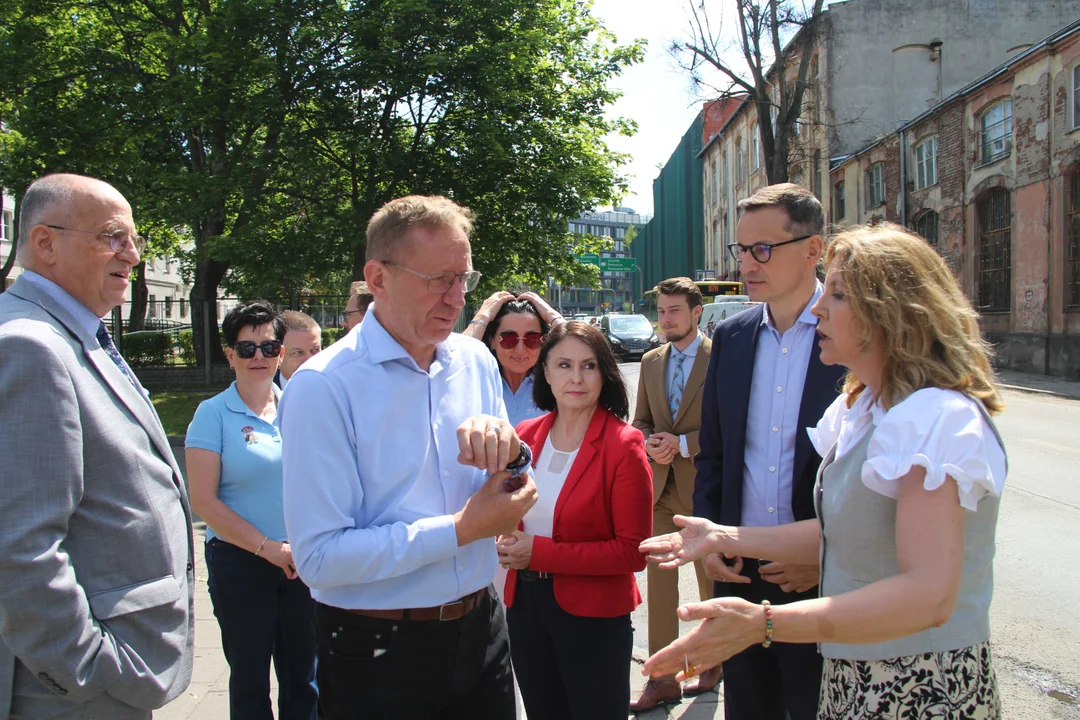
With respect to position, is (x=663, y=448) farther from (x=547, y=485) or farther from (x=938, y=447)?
(x=938, y=447)

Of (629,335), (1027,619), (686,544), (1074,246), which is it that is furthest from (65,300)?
(629,335)

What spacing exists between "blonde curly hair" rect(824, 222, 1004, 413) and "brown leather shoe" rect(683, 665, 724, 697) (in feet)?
8.48

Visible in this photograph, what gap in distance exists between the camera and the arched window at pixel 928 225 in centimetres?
2360

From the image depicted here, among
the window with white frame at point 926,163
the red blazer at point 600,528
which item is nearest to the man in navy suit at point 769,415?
the red blazer at point 600,528

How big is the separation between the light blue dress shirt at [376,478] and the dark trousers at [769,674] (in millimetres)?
1053

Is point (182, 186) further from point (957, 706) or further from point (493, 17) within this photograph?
point (957, 706)

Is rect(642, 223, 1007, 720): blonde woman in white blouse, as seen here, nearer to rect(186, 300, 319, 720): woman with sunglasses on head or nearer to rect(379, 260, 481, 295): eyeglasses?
rect(379, 260, 481, 295): eyeglasses

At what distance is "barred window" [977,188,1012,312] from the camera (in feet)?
66.5

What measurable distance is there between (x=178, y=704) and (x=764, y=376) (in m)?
3.29

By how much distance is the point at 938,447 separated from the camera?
1.62 m

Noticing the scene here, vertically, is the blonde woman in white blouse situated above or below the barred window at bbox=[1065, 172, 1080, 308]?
below

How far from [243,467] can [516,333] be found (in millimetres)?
1488

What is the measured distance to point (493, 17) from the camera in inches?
580

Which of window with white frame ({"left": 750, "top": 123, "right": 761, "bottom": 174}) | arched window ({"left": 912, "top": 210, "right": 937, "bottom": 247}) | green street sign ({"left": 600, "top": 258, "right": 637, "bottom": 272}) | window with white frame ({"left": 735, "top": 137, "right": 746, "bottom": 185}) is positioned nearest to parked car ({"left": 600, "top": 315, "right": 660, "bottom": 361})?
arched window ({"left": 912, "top": 210, "right": 937, "bottom": 247})
